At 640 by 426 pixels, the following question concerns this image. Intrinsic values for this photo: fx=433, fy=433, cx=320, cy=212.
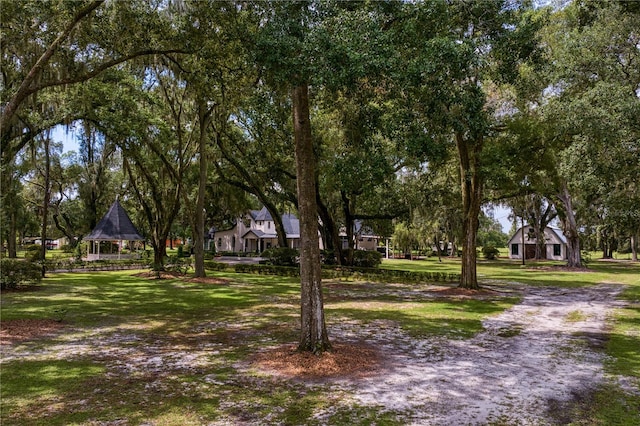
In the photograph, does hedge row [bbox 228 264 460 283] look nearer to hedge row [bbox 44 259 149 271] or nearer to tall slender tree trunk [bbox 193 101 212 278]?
tall slender tree trunk [bbox 193 101 212 278]

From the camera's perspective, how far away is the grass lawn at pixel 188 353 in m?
5.76

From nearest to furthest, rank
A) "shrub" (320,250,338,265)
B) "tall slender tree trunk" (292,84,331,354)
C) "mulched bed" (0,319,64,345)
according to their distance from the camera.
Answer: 1. "tall slender tree trunk" (292,84,331,354)
2. "mulched bed" (0,319,64,345)
3. "shrub" (320,250,338,265)

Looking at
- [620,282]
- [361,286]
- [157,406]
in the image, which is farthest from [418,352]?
[620,282]

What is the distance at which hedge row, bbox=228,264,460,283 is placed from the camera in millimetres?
24766

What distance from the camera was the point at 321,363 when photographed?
799 cm

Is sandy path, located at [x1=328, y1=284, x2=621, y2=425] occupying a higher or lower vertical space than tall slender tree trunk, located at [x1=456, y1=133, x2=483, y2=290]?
lower

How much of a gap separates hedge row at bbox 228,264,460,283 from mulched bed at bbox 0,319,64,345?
17.5 meters

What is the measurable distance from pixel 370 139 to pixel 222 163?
930 inches

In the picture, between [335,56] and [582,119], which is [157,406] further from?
[582,119]

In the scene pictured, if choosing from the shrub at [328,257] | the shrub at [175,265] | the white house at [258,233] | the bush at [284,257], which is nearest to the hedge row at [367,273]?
the bush at [284,257]

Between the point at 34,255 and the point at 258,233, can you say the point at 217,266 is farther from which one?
the point at 258,233

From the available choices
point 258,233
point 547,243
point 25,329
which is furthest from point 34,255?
point 547,243

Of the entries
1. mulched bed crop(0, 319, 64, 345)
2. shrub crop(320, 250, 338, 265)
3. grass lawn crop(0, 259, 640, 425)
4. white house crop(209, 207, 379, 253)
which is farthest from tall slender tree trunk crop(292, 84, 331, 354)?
white house crop(209, 207, 379, 253)

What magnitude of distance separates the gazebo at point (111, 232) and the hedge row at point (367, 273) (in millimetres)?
10959
